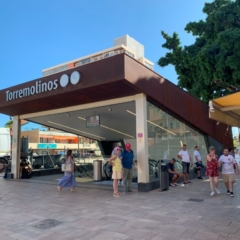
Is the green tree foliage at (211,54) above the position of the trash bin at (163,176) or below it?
above

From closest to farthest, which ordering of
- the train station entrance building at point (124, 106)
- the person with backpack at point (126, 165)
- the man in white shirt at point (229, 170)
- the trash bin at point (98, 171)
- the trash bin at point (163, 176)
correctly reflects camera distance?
the man in white shirt at point (229, 170) < the train station entrance building at point (124, 106) < the person with backpack at point (126, 165) < the trash bin at point (163, 176) < the trash bin at point (98, 171)

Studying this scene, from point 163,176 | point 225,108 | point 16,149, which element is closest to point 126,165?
point 163,176

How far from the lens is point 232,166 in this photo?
24.2 feet

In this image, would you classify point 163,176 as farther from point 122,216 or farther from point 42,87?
point 42,87

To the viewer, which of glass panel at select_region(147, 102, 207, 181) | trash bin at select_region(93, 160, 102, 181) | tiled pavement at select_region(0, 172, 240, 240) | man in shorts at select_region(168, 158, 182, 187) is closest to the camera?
tiled pavement at select_region(0, 172, 240, 240)

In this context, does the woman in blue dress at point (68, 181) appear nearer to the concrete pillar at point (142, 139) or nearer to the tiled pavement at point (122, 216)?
the tiled pavement at point (122, 216)

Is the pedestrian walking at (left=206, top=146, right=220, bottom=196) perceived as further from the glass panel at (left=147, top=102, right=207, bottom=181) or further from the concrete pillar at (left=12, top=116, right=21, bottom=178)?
the concrete pillar at (left=12, top=116, right=21, bottom=178)

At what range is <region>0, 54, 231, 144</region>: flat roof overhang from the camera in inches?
308

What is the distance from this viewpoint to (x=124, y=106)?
1002cm

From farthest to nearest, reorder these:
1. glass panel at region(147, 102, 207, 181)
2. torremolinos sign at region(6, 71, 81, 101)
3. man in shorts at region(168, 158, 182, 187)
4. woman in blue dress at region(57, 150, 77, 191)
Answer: man in shorts at region(168, 158, 182, 187)
woman in blue dress at region(57, 150, 77, 191)
glass panel at region(147, 102, 207, 181)
torremolinos sign at region(6, 71, 81, 101)

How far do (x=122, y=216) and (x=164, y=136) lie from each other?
5.19m

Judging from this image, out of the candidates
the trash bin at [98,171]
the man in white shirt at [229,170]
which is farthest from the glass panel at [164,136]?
the trash bin at [98,171]

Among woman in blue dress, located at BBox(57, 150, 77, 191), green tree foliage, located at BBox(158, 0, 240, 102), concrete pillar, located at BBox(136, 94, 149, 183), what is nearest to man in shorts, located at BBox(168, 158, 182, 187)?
concrete pillar, located at BBox(136, 94, 149, 183)

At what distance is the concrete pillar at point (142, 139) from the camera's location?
856cm
